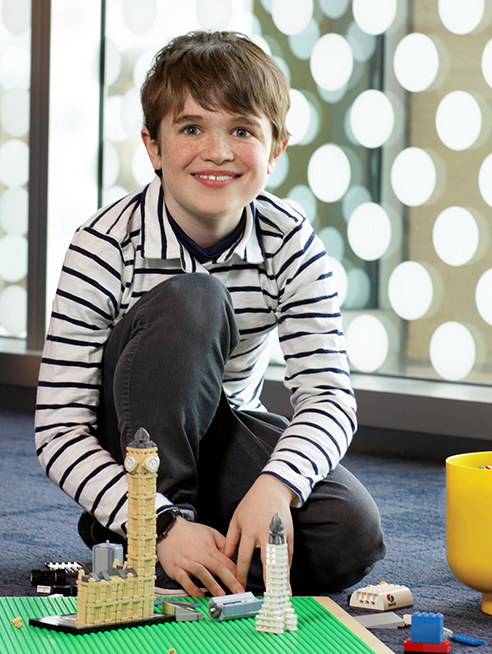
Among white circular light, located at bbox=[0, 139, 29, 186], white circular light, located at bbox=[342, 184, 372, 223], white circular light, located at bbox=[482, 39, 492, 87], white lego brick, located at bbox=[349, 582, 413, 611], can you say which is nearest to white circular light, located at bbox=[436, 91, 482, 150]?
white circular light, located at bbox=[482, 39, 492, 87]

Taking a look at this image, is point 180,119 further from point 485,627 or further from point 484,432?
point 484,432

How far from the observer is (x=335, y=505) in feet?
3.18

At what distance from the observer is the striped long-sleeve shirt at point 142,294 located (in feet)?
3.04

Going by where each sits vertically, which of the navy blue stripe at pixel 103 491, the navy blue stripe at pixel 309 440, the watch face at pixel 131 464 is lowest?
the navy blue stripe at pixel 103 491

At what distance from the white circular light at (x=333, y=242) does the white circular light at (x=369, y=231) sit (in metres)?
0.03

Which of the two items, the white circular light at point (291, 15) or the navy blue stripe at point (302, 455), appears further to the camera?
the white circular light at point (291, 15)

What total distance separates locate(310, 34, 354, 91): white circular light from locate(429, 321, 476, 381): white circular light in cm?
63

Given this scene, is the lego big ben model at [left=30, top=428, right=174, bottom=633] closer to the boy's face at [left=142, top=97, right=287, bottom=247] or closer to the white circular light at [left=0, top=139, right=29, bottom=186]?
the boy's face at [left=142, top=97, right=287, bottom=247]

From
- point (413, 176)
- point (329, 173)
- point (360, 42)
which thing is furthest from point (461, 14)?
point (329, 173)

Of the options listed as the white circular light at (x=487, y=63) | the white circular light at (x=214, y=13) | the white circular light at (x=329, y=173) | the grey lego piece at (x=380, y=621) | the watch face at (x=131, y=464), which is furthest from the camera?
the white circular light at (x=214, y=13)

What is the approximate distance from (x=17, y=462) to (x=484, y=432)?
92 cm

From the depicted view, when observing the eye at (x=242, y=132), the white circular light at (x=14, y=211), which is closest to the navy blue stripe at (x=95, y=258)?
the eye at (x=242, y=132)

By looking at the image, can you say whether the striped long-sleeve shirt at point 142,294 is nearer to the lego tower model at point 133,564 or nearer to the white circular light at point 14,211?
the lego tower model at point 133,564

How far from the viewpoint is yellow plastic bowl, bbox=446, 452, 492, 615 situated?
→ 2.80 ft
